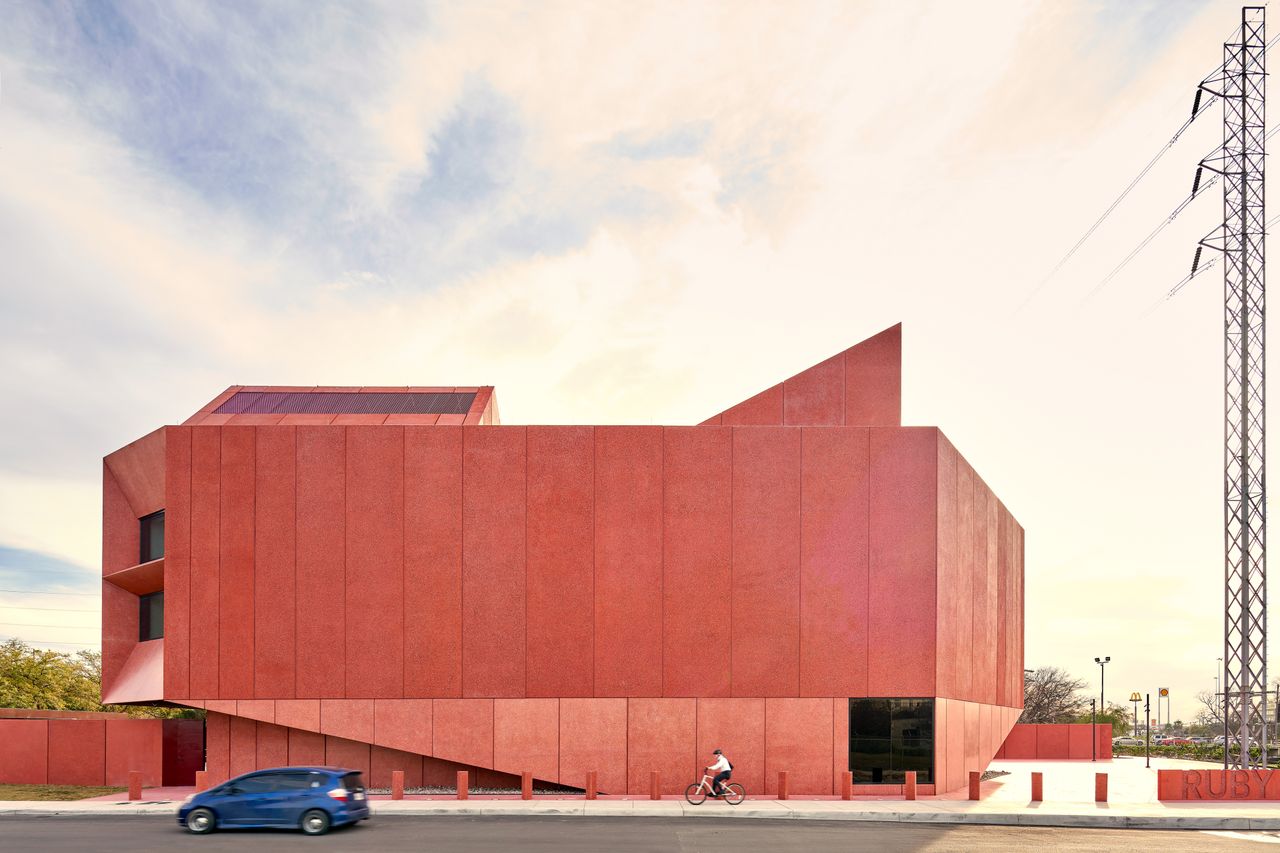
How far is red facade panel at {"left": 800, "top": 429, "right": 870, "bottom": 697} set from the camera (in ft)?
95.9

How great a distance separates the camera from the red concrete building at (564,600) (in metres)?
28.9

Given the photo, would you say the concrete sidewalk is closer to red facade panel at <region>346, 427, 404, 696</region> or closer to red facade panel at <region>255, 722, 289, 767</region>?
red facade panel at <region>255, 722, 289, 767</region>

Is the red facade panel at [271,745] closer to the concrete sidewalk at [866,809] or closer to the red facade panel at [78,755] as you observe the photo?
the concrete sidewalk at [866,809]

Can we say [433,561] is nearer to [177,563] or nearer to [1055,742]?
[177,563]

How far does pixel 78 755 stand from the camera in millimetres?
31312

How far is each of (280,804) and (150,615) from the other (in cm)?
1658

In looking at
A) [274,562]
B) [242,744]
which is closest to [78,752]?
[242,744]

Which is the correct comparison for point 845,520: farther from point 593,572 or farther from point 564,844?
point 564,844

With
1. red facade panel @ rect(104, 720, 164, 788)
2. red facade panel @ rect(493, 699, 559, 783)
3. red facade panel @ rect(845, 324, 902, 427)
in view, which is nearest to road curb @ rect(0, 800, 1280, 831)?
red facade panel @ rect(493, 699, 559, 783)

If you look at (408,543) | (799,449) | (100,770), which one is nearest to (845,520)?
(799,449)

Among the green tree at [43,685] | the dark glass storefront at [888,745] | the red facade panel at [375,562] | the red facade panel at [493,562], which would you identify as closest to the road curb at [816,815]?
the dark glass storefront at [888,745]

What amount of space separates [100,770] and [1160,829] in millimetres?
29721

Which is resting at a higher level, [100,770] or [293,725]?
[293,725]

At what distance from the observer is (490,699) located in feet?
95.3
